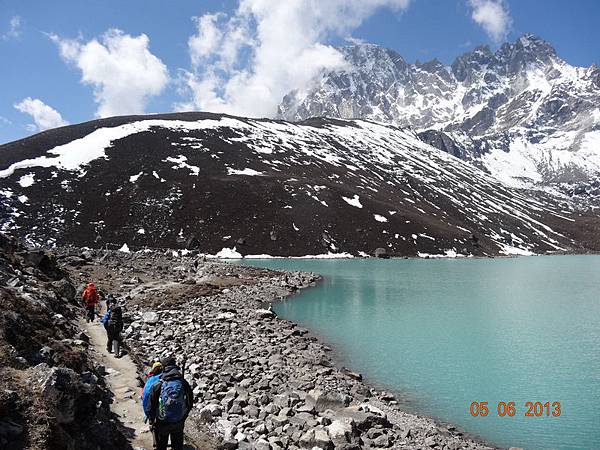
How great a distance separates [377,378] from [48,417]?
2004 cm

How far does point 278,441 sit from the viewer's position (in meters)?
14.8

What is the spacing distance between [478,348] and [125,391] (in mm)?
27386

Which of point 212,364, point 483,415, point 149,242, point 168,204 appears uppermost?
point 168,204

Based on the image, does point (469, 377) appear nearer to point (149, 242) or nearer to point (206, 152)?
point (149, 242)

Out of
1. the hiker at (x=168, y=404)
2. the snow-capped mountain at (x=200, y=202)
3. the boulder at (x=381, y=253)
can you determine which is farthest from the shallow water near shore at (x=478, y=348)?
the snow-capped mountain at (x=200, y=202)

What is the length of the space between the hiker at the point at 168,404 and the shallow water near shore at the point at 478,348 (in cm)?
→ 1457

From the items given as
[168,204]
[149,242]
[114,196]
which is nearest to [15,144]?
[114,196]

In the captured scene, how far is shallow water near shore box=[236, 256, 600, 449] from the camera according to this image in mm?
20688

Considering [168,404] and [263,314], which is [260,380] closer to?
[168,404]

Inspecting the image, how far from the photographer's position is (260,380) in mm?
21609

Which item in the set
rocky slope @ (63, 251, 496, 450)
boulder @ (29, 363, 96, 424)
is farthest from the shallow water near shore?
boulder @ (29, 363, 96, 424)

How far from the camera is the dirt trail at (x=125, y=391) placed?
41.3 ft

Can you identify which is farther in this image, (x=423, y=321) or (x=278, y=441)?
(x=423, y=321)

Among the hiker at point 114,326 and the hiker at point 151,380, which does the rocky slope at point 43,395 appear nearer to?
the hiker at point 151,380
